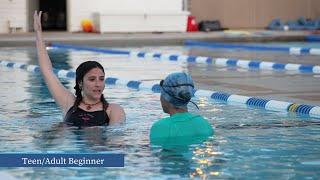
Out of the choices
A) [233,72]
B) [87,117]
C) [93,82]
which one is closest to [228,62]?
[233,72]

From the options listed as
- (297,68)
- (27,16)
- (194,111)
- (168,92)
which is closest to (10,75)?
(297,68)

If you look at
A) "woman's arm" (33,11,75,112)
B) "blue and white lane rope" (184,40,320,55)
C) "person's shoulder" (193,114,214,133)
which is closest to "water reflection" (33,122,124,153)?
"woman's arm" (33,11,75,112)

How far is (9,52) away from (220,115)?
1335 centimetres

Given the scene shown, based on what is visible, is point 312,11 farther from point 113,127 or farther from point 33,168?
point 33,168

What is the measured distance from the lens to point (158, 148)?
7.02 m

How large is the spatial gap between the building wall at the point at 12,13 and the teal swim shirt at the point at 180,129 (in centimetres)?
2237

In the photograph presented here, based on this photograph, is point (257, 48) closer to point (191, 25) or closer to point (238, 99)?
point (191, 25)

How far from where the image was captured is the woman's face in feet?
24.6

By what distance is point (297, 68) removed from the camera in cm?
1619

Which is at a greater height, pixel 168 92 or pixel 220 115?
pixel 168 92

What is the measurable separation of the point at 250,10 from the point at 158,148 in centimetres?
2572

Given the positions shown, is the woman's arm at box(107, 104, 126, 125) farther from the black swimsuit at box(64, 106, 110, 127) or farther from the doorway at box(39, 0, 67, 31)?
the doorway at box(39, 0, 67, 31)

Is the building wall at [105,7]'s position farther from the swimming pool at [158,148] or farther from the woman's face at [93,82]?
the woman's face at [93,82]

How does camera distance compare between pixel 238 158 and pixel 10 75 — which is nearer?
pixel 238 158
